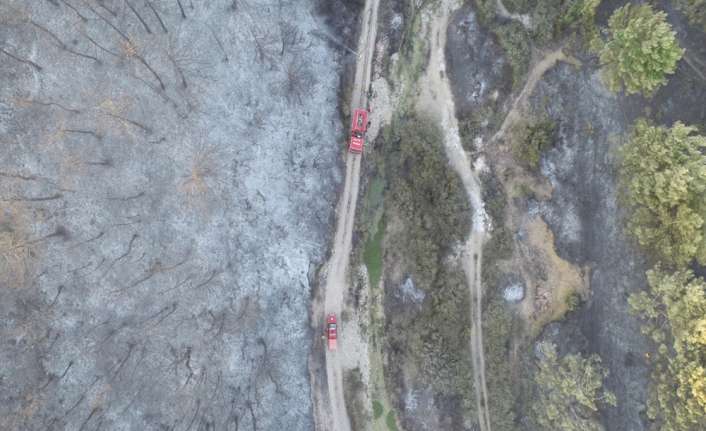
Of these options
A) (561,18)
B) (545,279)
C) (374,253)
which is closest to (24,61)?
(374,253)

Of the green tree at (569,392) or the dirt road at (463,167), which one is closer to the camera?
the green tree at (569,392)

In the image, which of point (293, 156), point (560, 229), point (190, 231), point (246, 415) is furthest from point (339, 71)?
point (246, 415)

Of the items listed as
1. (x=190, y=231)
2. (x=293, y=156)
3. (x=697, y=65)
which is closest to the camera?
(x=697, y=65)

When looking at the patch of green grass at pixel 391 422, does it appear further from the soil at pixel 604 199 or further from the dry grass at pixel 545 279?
the soil at pixel 604 199

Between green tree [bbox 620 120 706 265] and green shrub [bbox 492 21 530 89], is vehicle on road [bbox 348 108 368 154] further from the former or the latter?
green tree [bbox 620 120 706 265]

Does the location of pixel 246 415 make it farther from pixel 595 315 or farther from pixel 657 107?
pixel 657 107

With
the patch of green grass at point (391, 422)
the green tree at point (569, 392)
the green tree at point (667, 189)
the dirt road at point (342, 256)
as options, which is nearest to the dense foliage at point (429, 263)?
the dirt road at point (342, 256)
